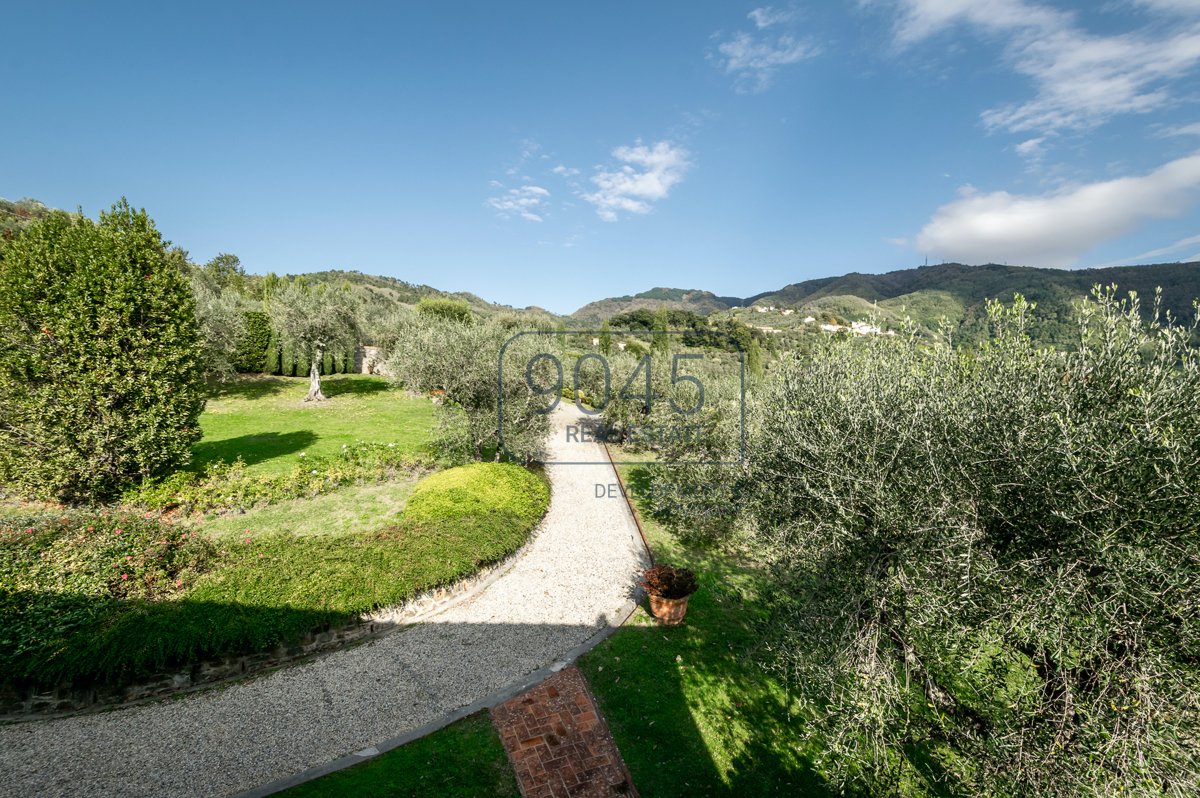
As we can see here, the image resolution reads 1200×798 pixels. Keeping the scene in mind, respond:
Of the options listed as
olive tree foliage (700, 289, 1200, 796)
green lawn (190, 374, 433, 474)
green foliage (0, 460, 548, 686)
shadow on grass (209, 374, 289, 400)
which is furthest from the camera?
shadow on grass (209, 374, 289, 400)

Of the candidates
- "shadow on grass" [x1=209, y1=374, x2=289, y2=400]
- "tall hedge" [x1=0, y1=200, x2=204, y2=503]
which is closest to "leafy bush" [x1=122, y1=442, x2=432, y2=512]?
"tall hedge" [x1=0, y1=200, x2=204, y2=503]

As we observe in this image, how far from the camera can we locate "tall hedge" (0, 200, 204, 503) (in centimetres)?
1299

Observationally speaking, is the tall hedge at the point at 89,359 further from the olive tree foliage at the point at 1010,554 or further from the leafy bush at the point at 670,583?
the olive tree foliage at the point at 1010,554

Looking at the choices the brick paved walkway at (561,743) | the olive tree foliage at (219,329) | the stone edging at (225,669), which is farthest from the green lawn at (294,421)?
the brick paved walkway at (561,743)

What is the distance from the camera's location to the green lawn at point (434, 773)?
689 centimetres

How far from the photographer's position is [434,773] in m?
7.26

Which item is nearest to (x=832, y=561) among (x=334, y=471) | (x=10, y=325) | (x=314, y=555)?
(x=314, y=555)

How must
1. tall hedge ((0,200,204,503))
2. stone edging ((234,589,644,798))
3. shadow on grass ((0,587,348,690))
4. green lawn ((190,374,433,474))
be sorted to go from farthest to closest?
green lawn ((190,374,433,474)) → tall hedge ((0,200,204,503)) → shadow on grass ((0,587,348,690)) → stone edging ((234,589,644,798))

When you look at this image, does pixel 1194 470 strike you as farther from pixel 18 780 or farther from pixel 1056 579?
pixel 18 780

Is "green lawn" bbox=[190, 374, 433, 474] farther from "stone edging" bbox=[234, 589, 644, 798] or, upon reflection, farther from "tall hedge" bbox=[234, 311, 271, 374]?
"stone edging" bbox=[234, 589, 644, 798]

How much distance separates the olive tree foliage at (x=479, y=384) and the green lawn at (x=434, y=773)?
12.5 metres

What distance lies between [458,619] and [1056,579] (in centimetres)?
1102

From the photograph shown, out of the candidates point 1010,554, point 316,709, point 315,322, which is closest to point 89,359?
point 316,709

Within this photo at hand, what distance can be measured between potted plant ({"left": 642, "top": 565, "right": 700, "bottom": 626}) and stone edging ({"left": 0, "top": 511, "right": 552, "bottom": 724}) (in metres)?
4.78
